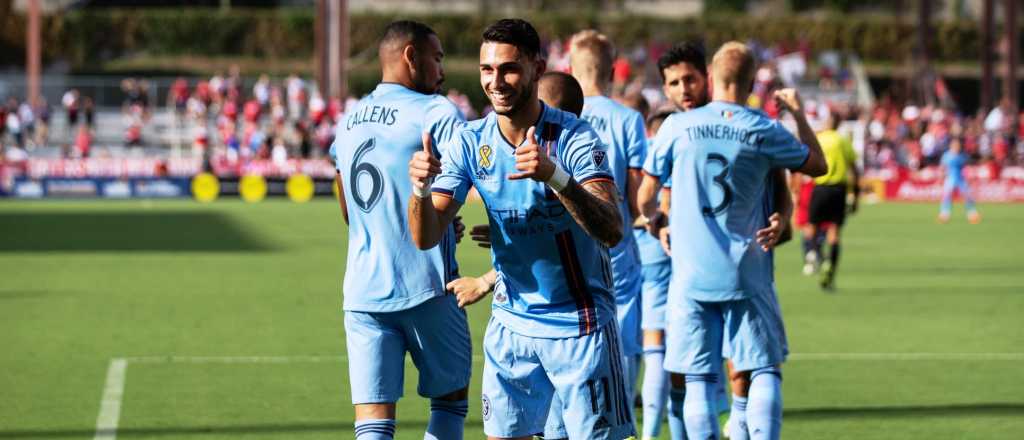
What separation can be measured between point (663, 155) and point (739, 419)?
52.5 inches

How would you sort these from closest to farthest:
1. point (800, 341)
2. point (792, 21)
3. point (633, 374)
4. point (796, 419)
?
point (633, 374) → point (796, 419) → point (800, 341) → point (792, 21)

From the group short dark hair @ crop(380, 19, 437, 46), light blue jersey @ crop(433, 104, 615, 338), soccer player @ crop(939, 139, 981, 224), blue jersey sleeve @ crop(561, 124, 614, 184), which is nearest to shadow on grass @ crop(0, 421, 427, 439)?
short dark hair @ crop(380, 19, 437, 46)

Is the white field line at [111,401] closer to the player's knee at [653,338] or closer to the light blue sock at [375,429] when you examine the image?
the light blue sock at [375,429]

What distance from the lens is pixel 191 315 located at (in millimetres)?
15023

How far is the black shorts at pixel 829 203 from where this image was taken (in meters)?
17.9

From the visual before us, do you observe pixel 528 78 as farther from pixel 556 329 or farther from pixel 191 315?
pixel 191 315

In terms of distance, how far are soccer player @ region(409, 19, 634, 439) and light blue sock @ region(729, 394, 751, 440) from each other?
65.4 inches

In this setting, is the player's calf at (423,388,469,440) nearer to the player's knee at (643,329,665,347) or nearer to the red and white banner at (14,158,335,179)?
the player's knee at (643,329,665,347)

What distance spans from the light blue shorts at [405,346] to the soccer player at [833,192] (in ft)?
38.4

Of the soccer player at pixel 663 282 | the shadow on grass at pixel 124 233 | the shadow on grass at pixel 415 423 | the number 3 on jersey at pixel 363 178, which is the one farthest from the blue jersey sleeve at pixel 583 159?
the shadow on grass at pixel 124 233

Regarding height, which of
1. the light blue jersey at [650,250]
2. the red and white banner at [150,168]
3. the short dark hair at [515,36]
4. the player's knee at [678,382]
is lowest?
the red and white banner at [150,168]

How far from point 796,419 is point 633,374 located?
1.48 meters

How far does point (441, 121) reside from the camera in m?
6.32

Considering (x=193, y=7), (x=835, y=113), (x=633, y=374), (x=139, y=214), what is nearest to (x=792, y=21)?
(x=193, y=7)
